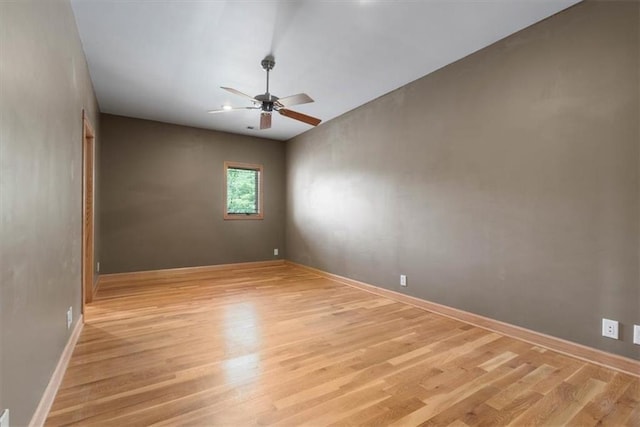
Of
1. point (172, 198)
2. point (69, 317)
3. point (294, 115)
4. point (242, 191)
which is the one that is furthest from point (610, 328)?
point (172, 198)

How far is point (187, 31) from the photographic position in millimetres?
2773

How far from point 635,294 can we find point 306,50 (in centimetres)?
335

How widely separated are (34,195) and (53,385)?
1.16 meters

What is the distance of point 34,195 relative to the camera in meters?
1.56

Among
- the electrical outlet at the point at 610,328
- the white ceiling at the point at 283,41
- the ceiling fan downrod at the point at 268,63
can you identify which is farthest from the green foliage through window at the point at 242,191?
the electrical outlet at the point at 610,328

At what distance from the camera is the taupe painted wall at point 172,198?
5.07 m

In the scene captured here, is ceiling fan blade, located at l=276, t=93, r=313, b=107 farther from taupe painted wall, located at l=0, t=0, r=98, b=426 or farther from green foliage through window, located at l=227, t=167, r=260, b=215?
green foliage through window, located at l=227, t=167, r=260, b=215

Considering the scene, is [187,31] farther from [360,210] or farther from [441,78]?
[360,210]

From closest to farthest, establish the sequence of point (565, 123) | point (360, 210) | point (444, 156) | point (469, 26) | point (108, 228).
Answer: point (565, 123) < point (469, 26) < point (444, 156) < point (360, 210) < point (108, 228)

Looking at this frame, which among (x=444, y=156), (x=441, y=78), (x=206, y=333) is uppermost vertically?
(x=441, y=78)

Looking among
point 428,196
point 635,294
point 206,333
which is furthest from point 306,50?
point 635,294

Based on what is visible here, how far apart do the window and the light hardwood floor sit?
2.96 m

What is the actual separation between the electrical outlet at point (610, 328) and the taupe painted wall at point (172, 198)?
5278 millimetres

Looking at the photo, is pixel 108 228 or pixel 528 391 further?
pixel 108 228
